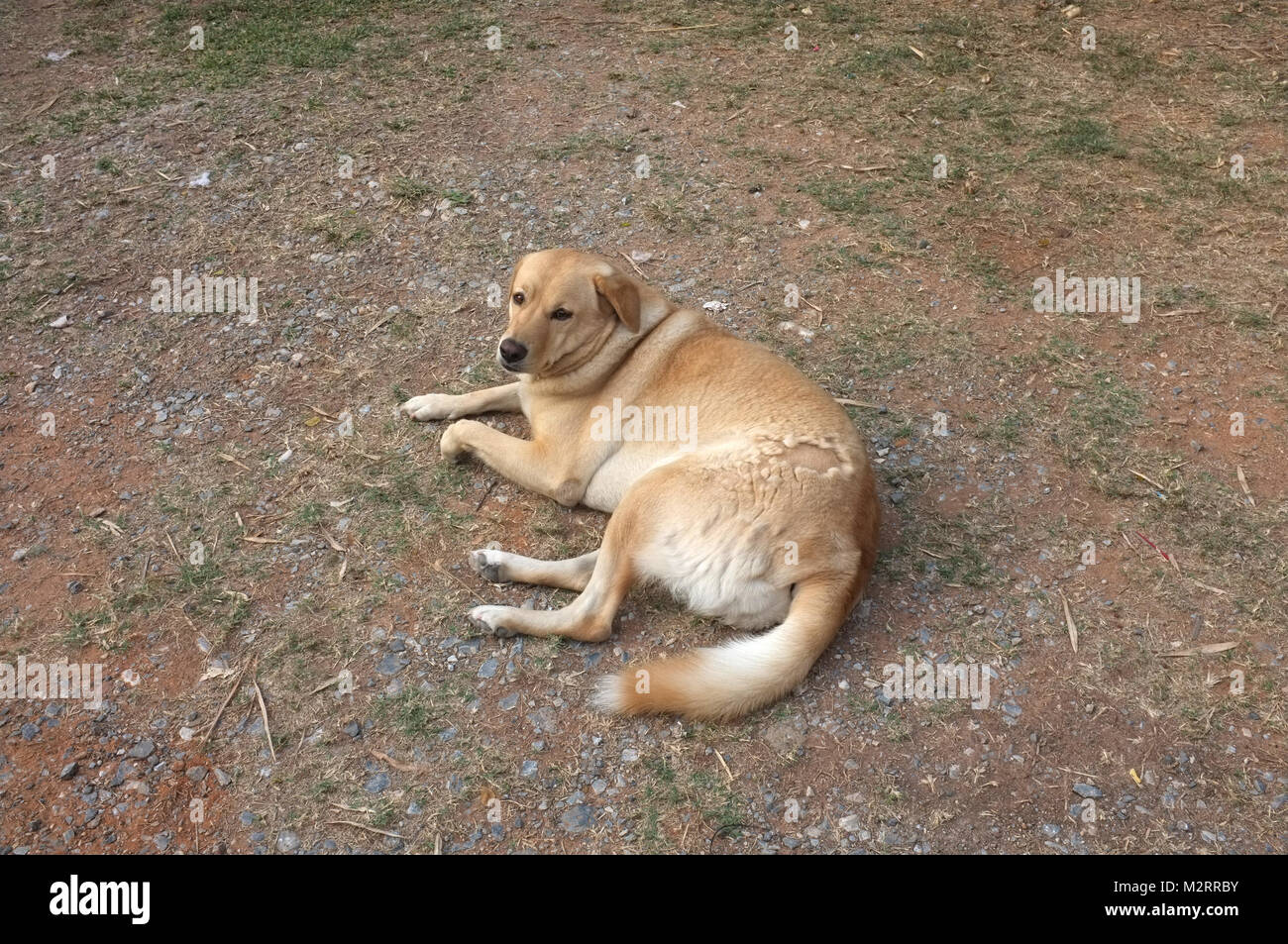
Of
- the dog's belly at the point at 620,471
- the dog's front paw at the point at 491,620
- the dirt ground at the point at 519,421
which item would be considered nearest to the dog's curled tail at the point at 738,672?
the dirt ground at the point at 519,421

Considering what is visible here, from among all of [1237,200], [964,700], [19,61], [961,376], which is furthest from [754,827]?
[19,61]

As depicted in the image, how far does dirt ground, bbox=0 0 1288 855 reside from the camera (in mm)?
3273

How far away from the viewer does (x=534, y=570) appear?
391cm

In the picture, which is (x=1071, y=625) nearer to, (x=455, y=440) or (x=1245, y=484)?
(x=1245, y=484)

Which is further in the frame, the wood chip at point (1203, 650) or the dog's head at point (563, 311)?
the dog's head at point (563, 311)

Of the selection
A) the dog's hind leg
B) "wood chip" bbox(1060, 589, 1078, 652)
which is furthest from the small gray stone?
"wood chip" bbox(1060, 589, 1078, 652)

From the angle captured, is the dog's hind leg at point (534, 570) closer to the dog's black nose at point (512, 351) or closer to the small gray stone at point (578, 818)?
the dog's black nose at point (512, 351)

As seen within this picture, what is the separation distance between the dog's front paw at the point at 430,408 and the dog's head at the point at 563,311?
60 cm

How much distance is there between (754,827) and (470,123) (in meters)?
5.35

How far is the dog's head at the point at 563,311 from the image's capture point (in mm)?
4105

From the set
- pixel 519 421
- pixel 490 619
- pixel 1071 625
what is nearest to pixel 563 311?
pixel 519 421

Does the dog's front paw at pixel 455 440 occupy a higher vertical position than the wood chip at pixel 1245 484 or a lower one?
lower

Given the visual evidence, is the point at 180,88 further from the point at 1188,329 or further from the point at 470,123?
the point at 1188,329

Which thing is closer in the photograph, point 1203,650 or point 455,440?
point 1203,650
